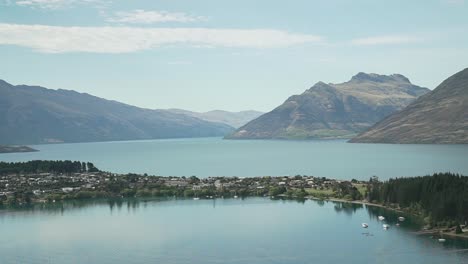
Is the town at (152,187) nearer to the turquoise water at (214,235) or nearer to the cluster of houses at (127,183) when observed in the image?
the cluster of houses at (127,183)

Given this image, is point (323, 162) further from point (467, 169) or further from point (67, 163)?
point (67, 163)

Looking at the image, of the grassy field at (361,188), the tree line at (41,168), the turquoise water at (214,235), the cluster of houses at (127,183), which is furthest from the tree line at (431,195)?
the tree line at (41,168)

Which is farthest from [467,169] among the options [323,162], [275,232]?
[275,232]

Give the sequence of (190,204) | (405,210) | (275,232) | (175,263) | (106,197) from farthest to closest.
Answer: (106,197) → (190,204) → (405,210) → (275,232) → (175,263)

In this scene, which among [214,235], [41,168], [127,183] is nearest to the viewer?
[214,235]

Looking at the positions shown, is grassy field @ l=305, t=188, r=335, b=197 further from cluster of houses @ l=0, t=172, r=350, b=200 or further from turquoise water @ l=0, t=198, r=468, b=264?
turquoise water @ l=0, t=198, r=468, b=264

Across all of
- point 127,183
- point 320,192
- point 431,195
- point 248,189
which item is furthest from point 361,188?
point 127,183

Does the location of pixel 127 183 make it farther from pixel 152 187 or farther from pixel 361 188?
pixel 361 188

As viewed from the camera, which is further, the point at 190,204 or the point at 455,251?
the point at 190,204
